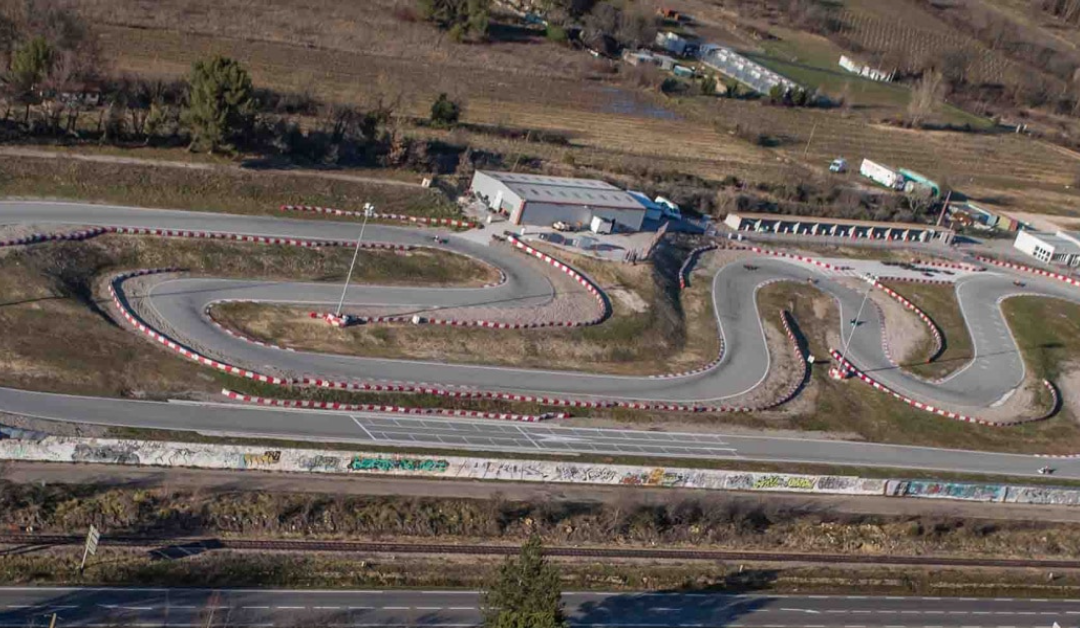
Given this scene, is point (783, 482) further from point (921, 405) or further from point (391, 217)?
point (391, 217)

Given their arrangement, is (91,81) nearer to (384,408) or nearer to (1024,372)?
(384,408)

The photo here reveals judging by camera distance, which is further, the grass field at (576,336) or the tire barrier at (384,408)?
the grass field at (576,336)

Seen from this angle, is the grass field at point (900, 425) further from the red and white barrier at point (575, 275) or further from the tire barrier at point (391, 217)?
the tire barrier at point (391, 217)

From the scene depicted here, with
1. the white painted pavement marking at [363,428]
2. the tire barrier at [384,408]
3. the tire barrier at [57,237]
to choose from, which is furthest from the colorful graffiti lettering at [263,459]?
the tire barrier at [57,237]

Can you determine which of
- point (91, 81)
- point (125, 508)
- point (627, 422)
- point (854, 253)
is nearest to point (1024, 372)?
point (854, 253)

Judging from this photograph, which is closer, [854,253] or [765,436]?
[765,436]

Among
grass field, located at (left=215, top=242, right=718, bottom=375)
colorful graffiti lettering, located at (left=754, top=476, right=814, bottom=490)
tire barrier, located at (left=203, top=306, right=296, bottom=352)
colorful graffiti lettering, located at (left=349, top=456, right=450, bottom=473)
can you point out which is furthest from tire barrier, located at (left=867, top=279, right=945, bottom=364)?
tire barrier, located at (left=203, top=306, right=296, bottom=352)

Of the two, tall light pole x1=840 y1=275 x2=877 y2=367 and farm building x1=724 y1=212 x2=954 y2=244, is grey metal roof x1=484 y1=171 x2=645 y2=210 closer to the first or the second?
farm building x1=724 y1=212 x2=954 y2=244
